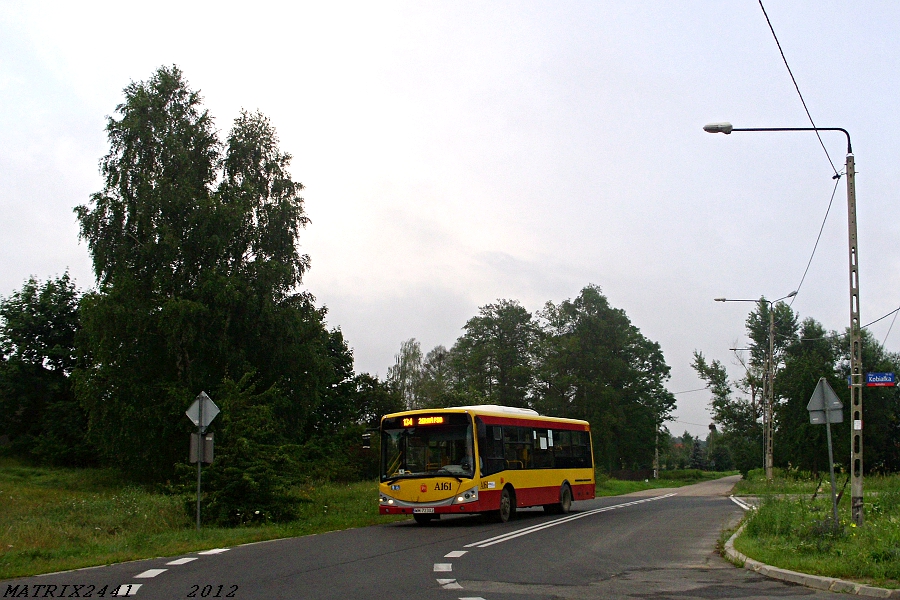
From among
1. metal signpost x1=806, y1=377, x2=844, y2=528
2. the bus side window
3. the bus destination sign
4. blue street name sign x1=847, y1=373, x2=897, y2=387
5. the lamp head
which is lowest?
the bus side window

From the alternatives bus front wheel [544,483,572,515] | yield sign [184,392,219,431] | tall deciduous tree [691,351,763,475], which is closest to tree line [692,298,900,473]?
tall deciduous tree [691,351,763,475]

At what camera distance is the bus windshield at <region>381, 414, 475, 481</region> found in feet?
63.9

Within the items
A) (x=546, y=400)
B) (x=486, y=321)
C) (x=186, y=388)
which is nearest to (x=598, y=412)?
(x=546, y=400)

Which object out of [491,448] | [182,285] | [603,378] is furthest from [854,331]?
[603,378]

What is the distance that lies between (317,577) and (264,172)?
34.3 metres

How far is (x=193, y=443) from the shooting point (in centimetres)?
1698

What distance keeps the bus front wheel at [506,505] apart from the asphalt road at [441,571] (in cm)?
279

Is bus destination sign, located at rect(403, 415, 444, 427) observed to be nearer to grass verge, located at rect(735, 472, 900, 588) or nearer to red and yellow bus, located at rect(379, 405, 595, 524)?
red and yellow bus, located at rect(379, 405, 595, 524)

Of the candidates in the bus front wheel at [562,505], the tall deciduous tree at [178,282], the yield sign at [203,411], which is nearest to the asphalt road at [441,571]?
the yield sign at [203,411]

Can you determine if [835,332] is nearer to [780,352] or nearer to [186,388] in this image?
[780,352]

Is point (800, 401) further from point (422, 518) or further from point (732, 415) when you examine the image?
point (422, 518)

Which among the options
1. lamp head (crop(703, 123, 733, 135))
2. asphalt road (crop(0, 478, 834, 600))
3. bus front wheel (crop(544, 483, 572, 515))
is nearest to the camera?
asphalt road (crop(0, 478, 834, 600))

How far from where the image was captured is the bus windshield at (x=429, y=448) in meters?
19.5

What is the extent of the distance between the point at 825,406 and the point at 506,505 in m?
9.44
